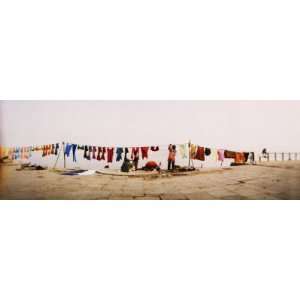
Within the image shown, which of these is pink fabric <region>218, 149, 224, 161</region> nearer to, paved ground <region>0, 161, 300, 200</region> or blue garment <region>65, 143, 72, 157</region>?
paved ground <region>0, 161, 300, 200</region>

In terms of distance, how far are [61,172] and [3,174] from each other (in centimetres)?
76

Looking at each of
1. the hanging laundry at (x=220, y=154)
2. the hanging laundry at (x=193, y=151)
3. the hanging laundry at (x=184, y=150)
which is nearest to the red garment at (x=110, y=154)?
the hanging laundry at (x=184, y=150)

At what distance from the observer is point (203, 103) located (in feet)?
10.3

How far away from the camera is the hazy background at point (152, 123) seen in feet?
10.3

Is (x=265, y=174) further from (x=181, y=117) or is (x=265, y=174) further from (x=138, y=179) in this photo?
(x=138, y=179)

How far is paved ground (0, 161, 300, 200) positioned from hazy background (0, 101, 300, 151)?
13.7 inches

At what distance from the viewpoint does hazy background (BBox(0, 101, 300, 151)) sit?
10.3ft

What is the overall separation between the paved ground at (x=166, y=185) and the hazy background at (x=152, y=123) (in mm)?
348

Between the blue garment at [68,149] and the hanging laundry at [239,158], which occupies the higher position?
the blue garment at [68,149]

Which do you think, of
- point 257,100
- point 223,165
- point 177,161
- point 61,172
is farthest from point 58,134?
point 257,100

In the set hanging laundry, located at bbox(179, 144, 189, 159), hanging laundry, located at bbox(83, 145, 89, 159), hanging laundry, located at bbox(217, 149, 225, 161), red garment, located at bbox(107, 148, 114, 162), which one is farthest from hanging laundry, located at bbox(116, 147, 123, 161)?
hanging laundry, located at bbox(217, 149, 225, 161)

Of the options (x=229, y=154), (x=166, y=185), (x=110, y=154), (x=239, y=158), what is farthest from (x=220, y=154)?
(x=110, y=154)

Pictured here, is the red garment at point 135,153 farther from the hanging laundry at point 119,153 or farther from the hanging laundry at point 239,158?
the hanging laundry at point 239,158

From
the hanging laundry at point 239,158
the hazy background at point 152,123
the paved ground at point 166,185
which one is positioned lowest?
the paved ground at point 166,185
